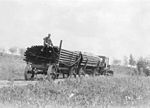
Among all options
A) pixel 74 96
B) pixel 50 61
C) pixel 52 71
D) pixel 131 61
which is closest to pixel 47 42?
pixel 50 61

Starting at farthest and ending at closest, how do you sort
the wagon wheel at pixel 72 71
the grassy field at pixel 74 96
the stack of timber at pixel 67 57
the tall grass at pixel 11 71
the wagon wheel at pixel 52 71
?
the tall grass at pixel 11 71, the wagon wheel at pixel 72 71, the stack of timber at pixel 67 57, the wagon wheel at pixel 52 71, the grassy field at pixel 74 96

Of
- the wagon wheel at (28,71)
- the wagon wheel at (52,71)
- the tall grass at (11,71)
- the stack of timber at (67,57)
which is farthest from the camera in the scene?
the tall grass at (11,71)

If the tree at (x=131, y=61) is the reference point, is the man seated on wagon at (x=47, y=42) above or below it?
below

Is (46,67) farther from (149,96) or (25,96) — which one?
(25,96)

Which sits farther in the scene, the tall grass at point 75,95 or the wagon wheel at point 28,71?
the wagon wheel at point 28,71

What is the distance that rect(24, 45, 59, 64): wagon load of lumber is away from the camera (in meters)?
19.0

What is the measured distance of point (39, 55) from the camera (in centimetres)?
1945

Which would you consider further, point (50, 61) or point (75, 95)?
point (50, 61)

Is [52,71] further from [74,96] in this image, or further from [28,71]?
[74,96]

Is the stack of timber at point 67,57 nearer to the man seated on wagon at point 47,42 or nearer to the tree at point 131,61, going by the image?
the man seated on wagon at point 47,42

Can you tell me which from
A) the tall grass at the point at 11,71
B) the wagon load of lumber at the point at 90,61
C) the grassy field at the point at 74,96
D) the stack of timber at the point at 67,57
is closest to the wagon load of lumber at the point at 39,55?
the stack of timber at the point at 67,57

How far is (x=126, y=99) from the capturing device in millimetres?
13008

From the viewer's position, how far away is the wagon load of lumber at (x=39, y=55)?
19.0 meters

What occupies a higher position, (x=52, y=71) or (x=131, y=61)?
(x=131, y=61)
